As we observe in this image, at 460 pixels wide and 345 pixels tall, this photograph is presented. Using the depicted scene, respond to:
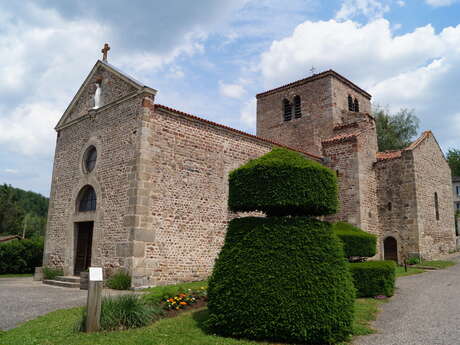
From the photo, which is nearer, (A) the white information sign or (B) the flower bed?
(A) the white information sign

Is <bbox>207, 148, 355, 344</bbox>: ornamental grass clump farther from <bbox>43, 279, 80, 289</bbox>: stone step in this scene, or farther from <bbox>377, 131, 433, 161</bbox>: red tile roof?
<bbox>377, 131, 433, 161</bbox>: red tile roof

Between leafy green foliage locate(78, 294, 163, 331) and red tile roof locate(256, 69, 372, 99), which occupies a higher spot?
red tile roof locate(256, 69, 372, 99)

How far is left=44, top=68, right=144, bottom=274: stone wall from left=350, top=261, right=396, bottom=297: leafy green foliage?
7.11 metres

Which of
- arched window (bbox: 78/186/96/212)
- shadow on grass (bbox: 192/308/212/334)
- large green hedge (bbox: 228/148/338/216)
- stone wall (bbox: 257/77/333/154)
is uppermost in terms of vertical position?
stone wall (bbox: 257/77/333/154)

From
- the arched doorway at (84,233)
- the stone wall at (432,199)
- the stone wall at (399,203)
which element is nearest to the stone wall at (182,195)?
the arched doorway at (84,233)

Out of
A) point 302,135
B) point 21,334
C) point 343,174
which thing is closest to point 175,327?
point 21,334

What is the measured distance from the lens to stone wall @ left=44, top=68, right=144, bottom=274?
1259cm

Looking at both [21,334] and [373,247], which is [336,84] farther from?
[21,334]

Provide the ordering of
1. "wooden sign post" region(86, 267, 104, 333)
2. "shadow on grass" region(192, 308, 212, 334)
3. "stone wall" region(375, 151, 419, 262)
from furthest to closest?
"stone wall" region(375, 151, 419, 262) < "shadow on grass" region(192, 308, 212, 334) < "wooden sign post" region(86, 267, 104, 333)

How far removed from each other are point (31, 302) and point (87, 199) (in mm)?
6031

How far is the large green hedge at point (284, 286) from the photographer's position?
5.85 meters

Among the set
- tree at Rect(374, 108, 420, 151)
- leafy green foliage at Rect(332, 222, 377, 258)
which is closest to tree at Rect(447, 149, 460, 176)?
tree at Rect(374, 108, 420, 151)

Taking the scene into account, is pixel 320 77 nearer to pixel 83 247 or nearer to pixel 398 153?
pixel 398 153

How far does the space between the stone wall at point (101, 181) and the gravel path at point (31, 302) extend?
182 centimetres
